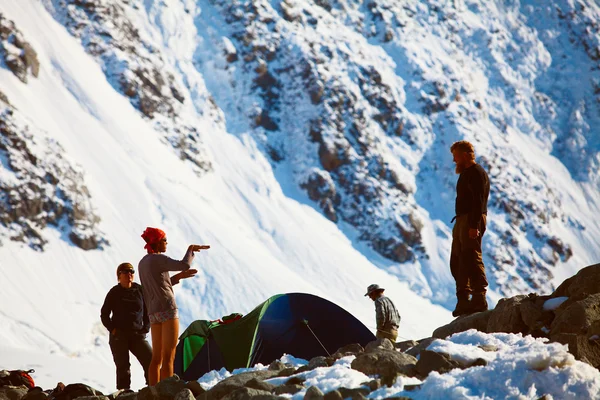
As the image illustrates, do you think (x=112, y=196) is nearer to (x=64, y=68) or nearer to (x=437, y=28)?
(x=64, y=68)

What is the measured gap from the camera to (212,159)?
70125mm

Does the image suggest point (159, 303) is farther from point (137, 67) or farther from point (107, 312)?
point (137, 67)

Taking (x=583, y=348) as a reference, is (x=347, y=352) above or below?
below

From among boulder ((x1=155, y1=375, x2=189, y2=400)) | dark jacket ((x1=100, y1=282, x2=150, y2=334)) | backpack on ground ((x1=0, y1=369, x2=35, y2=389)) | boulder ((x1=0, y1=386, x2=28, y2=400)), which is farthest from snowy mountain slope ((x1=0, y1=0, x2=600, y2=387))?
boulder ((x1=155, y1=375, x2=189, y2=400))

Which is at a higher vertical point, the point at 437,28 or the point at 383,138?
the point at 437,28

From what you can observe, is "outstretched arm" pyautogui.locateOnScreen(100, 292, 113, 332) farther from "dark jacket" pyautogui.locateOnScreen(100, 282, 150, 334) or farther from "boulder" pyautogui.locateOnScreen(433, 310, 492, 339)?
"boulder" pyautogui.locateOnScreen(433, 310, 492, 339)

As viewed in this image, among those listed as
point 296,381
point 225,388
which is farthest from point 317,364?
point 225,388

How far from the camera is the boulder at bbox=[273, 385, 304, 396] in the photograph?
18.8 ft

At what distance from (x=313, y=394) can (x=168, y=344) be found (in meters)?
2.59

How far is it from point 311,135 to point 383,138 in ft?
32.7

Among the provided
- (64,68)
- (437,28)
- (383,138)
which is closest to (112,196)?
(64,68)

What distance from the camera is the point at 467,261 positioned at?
8.24 meters

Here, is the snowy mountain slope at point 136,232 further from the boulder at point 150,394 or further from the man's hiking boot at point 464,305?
the boulder at point 150,394

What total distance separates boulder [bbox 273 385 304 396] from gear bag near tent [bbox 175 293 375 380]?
4642mm
